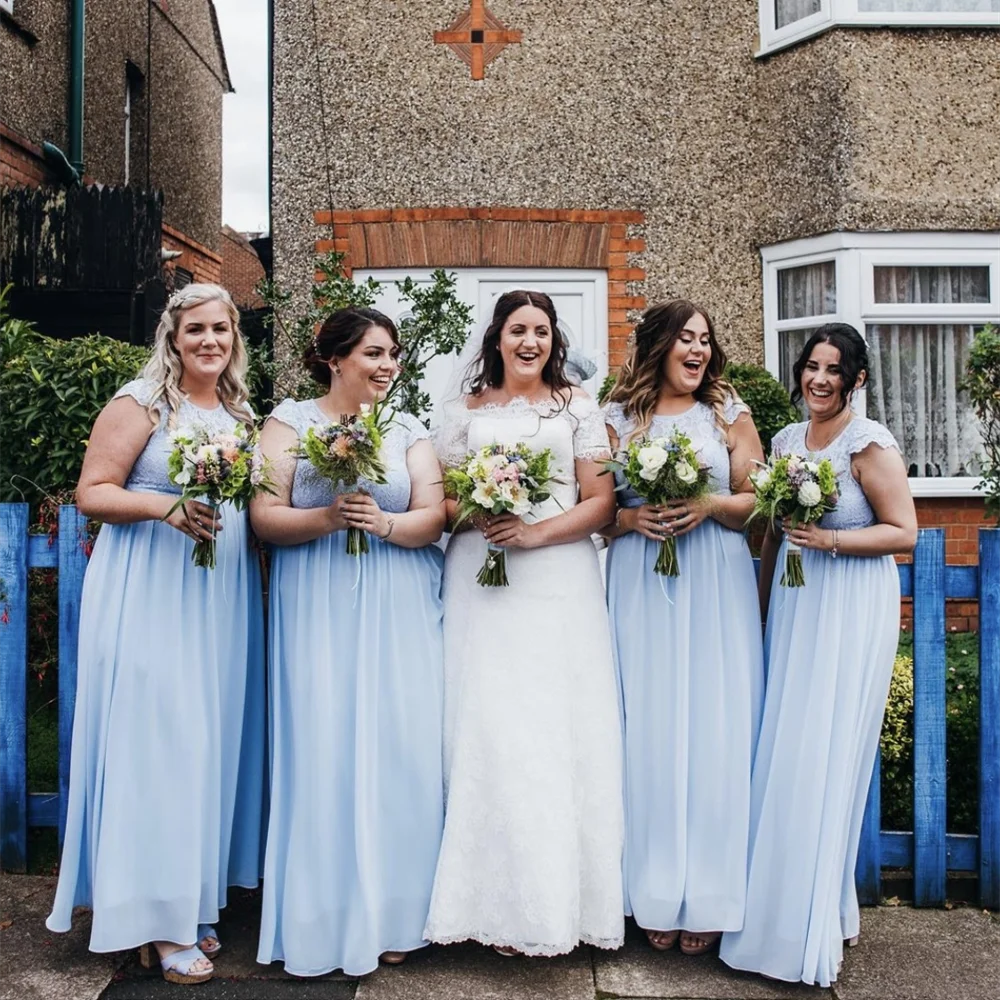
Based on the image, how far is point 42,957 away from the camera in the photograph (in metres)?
3.83

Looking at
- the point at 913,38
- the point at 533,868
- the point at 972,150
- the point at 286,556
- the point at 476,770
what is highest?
the point at 913,38

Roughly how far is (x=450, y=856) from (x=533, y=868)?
11.5 inches

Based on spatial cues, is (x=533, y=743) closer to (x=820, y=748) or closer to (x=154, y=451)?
(x=820, y=748)

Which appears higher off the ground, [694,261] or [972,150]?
[972,150]

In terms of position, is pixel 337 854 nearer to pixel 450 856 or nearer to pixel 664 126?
pixel 450 856

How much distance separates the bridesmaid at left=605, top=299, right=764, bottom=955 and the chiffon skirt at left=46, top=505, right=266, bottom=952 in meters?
1.41

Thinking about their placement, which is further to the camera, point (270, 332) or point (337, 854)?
point (270, 332)

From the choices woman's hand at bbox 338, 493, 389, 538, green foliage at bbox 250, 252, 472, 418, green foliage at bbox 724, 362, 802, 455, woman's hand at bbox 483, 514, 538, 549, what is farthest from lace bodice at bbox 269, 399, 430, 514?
green foliage at bbox 724, 362, 802, 455

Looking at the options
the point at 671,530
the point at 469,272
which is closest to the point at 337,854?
the point at 671,530

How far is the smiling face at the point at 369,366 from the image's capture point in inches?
151

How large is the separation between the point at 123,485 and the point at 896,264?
6.53 meters

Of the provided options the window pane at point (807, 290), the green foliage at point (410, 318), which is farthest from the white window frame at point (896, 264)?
the green foliage at point (410, 318)

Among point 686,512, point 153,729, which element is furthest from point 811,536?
point 153,729

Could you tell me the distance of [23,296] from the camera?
881 cm
